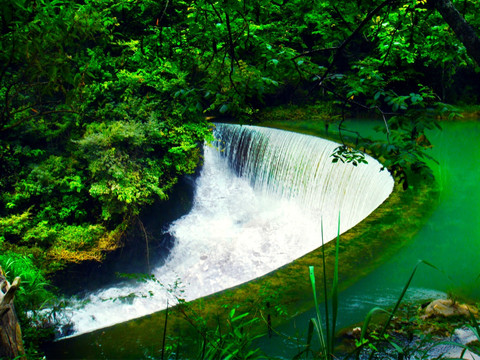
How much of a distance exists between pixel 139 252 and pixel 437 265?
4914mm

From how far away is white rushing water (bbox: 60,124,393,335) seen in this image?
5.41 meters

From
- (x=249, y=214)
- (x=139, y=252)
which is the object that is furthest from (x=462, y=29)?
(x=249, y=214)

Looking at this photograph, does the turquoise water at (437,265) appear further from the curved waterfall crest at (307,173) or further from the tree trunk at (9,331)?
the tree trunk at (9,331)

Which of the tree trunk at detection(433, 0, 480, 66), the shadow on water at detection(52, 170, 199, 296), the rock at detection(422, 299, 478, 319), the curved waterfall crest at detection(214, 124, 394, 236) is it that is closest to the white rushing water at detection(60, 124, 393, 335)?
the curved waterfall crest at detection(214, 124, 394, 236)

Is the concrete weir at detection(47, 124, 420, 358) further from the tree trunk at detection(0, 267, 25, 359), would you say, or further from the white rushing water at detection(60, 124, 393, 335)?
the tree trunk at detection(0, 267, 25, 359)

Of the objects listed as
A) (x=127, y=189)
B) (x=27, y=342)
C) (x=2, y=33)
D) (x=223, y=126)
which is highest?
(x=2, y=33)

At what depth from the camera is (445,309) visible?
3.14 metres

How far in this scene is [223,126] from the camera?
9.20 metres

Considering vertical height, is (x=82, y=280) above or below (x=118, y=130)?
A: below

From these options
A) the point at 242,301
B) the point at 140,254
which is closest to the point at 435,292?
the point at 242,301

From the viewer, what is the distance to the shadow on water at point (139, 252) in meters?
5.89

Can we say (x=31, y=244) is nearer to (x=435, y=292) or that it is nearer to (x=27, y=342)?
(x=27, y=342)

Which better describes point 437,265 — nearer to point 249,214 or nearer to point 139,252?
point 249,214

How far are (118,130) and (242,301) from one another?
443 cm
